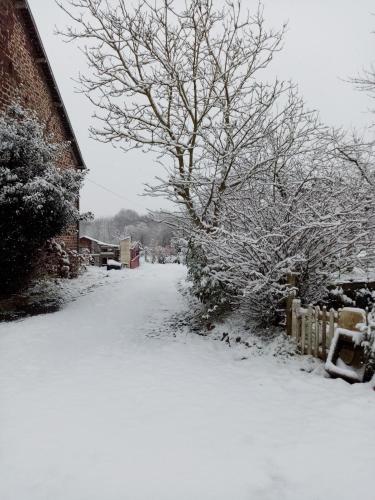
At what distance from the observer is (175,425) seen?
3746mm

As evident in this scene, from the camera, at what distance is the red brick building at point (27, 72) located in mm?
11383

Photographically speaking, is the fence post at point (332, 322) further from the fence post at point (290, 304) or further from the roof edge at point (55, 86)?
the roof edge at point (55, 86)

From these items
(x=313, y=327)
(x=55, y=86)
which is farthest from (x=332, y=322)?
(x=55, y=86)

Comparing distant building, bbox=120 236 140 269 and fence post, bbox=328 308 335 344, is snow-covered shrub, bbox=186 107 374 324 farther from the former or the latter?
distant building, bbox=120 236 140 269

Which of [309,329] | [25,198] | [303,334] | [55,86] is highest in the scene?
[55,86]

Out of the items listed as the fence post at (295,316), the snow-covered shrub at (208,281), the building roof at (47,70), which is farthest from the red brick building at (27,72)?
the fence post at (295,316)

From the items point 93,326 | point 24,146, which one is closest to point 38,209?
point 24,146

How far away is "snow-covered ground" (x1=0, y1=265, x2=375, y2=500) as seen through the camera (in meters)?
2.78

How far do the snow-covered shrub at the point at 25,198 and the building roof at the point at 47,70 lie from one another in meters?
4.69

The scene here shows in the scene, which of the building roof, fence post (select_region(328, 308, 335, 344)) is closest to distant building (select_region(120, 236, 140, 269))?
the building roof

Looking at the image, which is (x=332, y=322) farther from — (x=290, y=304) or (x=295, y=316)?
(x=290, y=304)

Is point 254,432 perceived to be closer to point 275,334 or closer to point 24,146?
point 275,334

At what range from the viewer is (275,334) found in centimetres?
657

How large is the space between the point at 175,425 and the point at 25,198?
7048mm
